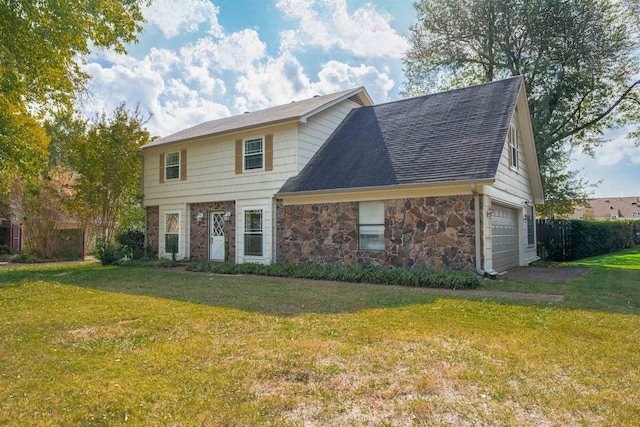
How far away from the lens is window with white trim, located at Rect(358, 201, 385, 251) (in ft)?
36.6

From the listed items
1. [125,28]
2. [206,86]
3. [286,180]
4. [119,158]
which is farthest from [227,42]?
[119,158]

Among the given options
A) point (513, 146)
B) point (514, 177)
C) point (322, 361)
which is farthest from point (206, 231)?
point (322, 361)

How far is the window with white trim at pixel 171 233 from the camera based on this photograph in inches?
627

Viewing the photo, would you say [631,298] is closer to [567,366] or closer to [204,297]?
[567,366]

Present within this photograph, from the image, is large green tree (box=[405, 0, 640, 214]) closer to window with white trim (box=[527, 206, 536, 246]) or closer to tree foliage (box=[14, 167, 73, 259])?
window with white trim (box=[527, 206, 536, 246])

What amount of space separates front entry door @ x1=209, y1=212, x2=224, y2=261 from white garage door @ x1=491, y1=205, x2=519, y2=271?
29.7ft

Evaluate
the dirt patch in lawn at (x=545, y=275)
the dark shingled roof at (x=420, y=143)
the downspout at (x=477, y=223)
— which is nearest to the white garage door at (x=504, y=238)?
the dirt patch in lawn at (x=545, y=275)

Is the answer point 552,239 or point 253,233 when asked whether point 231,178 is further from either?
point 552,239

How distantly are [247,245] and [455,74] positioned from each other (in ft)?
50.1

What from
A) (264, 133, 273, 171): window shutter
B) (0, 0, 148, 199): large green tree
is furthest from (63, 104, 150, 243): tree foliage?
(264, 133, 273, 171): window shutter

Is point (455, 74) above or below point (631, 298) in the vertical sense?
above

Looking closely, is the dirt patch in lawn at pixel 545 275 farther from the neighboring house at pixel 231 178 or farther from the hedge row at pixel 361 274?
the neighboring house at pixel 231 178

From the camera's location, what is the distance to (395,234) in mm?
10797

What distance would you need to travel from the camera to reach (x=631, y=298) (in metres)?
7.21
